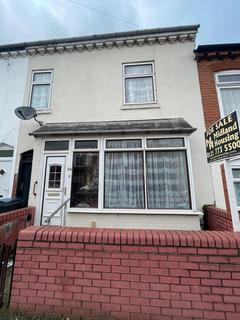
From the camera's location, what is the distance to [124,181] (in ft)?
20.5

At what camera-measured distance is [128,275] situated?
2.35 meters

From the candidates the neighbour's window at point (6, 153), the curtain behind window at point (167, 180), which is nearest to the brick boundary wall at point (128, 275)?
the curtain behind window at point (167, 180)

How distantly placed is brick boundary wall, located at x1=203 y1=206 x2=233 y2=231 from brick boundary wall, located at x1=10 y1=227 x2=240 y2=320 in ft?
8.02

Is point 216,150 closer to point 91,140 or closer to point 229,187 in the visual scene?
point 229,187

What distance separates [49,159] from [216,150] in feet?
17.7

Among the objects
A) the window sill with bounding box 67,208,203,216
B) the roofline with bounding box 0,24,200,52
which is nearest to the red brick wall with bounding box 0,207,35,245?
the window sill with bounding box 67,208,203,216

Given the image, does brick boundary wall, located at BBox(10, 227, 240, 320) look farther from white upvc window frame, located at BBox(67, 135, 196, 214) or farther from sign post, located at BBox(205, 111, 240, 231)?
white upvc window frame, located at BBox(67, 135, 196, 214)

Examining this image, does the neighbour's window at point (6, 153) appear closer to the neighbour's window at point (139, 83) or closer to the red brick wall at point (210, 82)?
the neighbour's window at point (139, 83)

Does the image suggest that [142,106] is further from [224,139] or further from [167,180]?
[224,139]

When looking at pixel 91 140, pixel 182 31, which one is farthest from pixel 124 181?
pixel 182 31

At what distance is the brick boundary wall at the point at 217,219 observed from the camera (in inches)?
180

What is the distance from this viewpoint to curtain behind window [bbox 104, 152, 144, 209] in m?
6.09

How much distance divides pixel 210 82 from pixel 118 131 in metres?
4.11

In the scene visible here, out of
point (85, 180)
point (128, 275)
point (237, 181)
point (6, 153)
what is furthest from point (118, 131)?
point (6, 153)
